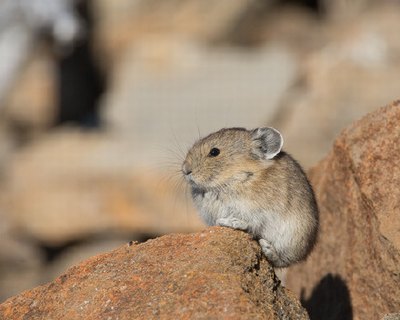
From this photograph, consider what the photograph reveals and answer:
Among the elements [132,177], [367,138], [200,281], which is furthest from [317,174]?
[132,177]

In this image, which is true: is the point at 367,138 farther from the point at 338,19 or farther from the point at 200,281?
the point at 338,19

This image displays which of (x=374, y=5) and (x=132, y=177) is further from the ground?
(x=374, y=5)

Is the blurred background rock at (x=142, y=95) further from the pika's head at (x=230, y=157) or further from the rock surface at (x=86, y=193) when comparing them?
the pika's head at (x=230, y=157)

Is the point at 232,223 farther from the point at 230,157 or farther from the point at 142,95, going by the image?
the point at 142,95

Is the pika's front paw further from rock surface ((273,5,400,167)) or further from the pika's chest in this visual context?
rock surface ((273,5,400,167))

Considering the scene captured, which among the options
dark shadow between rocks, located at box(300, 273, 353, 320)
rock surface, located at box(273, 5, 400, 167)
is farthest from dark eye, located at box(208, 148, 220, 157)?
rock surface, located at box(273, 5, 400, 167)

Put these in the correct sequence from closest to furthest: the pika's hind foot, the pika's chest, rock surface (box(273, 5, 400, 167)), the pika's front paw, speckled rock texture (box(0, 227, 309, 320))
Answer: speckled rock texture (box(0, 227, 309, 320))
the pika's front paw
the pika's hind foot
the pika's chest
rock surface (box(273, 5, 400, 167))

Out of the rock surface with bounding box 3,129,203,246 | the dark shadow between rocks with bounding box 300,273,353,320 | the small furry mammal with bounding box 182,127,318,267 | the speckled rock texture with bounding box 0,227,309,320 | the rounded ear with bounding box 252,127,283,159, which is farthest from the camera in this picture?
the rock surface with bounding box 3,129,203,246

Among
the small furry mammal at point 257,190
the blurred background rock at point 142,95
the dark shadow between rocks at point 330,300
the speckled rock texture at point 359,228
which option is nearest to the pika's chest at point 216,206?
the small furry mammal at point 257,190
